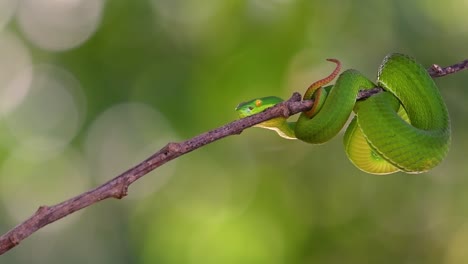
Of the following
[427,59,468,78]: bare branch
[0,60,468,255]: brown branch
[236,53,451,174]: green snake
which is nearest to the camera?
[0,60,468,255]: brown branch

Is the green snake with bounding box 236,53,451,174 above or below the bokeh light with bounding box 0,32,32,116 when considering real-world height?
below

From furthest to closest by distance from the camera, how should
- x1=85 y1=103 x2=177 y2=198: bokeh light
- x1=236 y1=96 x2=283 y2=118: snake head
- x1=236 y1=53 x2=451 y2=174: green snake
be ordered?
x1=85 y1=103 x2=177 y2=198: bokeh light → x1=236 y1=96 x2=283 y2=118: snake head → x1=236 y1=53 x2=451 y2=174: green snake

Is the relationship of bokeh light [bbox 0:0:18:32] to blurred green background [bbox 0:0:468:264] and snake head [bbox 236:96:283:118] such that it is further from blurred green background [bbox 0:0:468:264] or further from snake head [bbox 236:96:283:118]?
snake head [bbox 236:96:283:118]

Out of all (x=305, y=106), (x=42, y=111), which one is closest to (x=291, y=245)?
(x=42, y=111)

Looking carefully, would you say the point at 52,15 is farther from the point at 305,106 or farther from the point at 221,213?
A: the point at 305,106

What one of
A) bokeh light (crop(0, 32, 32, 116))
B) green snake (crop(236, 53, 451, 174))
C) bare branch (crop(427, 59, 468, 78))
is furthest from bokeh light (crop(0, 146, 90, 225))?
bare branch (crop(427, 59, 468, 78))

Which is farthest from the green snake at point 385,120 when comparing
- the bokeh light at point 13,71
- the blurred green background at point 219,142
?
the bokeh light at point 13,71

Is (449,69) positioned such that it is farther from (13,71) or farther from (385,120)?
(13,71)

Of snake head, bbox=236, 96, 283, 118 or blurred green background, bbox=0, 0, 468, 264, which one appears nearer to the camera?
→ snake head, bbox=236, 96, 283, 118
